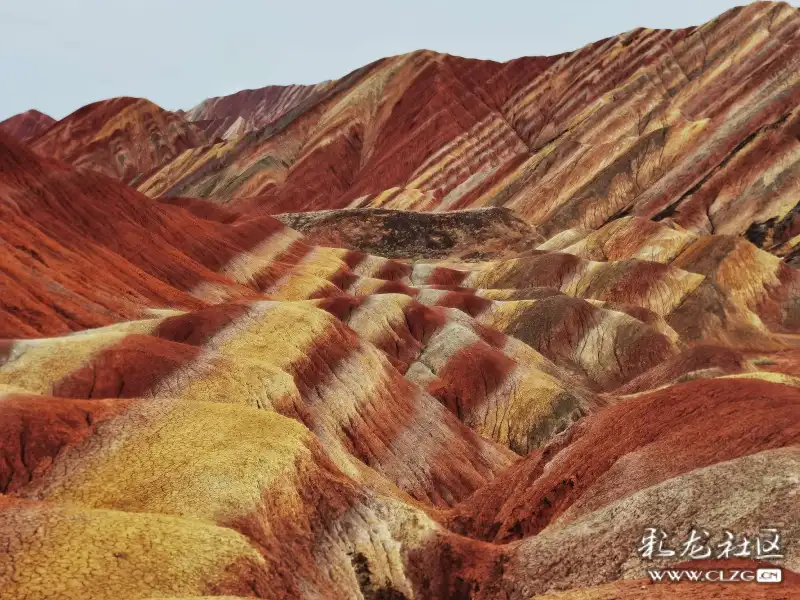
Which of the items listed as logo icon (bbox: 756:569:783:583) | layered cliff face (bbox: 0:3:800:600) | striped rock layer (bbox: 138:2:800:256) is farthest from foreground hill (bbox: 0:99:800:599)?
striped rock layer (bbox: 138:2:800:256)

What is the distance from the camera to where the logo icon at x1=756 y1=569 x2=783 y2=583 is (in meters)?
18.2

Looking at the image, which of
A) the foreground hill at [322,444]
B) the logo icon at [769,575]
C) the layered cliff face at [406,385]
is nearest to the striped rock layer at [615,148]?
the layered cliff face at [406,385]

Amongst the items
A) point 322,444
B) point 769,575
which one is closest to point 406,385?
point 322,444

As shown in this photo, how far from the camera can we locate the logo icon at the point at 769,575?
1820 cm

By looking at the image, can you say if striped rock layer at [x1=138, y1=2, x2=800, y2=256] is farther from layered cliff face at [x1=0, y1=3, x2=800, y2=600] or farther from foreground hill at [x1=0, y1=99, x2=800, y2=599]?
foreground hill at [x1=0, y1=99, x2=800, y2=599]

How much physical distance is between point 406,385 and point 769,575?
31.8 metres

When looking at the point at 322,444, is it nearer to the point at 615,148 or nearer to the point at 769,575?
the point at 769,575

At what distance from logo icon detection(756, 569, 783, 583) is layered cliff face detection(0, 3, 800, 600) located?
0.28m

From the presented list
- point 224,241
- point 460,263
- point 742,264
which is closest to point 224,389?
point 224,241

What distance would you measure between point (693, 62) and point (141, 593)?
177m

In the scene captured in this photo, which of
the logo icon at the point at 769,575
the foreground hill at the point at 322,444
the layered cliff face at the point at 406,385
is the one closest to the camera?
the logo icon at the point at 769,575

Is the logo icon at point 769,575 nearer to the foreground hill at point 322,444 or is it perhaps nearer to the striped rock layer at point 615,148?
the foreground hill at point 322,444

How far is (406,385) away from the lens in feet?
162

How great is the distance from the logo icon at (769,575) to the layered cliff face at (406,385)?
276mm
